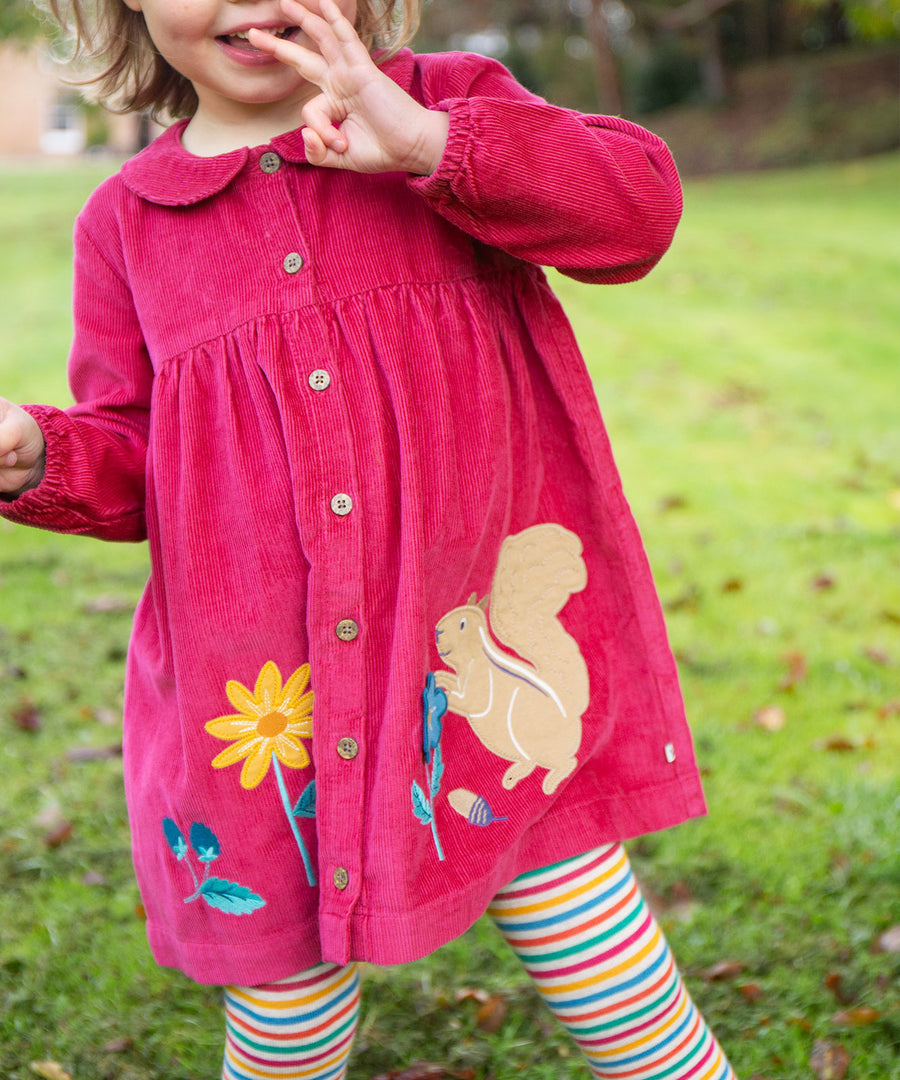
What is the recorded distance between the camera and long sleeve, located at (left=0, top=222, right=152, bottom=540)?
1.64 meters

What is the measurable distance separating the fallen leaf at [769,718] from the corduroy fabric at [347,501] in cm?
184

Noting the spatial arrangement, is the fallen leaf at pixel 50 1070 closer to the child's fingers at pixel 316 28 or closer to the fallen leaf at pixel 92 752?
the fallen leaf at pixel 92 752

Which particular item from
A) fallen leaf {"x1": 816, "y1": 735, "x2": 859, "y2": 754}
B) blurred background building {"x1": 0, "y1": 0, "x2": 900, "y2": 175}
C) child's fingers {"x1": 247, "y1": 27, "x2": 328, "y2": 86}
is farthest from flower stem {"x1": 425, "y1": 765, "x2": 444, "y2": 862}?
blurred background building {"x1": 0, "y1": 0, "x2": 900, "y2": 175}

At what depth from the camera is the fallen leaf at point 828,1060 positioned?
2.25 metres

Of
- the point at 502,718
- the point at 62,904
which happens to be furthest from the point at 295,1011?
the point at 62,904

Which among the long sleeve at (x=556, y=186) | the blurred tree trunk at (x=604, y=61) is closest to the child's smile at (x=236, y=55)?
the long sleeve at (x=556, y=186)

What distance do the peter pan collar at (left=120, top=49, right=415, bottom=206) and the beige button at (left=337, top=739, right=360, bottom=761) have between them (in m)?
0.73

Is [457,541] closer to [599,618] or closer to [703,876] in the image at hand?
[599,618]

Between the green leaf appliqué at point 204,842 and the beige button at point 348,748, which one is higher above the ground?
the beige button at point 348,748

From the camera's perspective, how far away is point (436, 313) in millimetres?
1609

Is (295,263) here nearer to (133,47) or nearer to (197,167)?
(197,167)

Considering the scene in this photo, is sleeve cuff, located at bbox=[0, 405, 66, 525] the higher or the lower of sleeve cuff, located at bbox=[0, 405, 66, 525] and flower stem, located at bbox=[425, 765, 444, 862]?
the higher

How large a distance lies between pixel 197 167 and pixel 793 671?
275 cm

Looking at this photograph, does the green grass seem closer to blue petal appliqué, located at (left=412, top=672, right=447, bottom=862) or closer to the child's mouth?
blue petal appliqué, located at (left=412, top=672, right=447, bottom=862)
